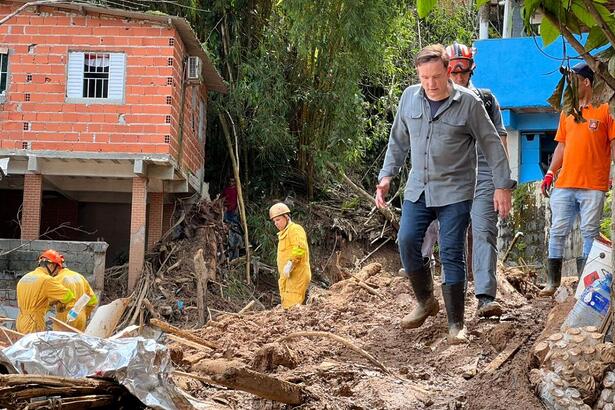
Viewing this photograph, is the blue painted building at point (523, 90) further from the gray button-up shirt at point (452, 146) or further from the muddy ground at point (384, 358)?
the gray button-up shirt at point (452, 146)

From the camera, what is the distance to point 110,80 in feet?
61.3

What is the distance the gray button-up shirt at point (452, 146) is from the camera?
708 centimetres

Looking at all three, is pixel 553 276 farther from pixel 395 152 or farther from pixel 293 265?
pixel 293 265

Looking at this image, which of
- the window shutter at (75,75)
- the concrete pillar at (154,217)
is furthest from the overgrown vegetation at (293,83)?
the window shutter at (75,75)

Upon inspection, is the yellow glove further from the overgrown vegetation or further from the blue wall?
the overgrown vegetation

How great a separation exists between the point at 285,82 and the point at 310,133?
1.46 metres

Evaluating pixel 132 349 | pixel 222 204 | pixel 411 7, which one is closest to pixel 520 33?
pixel 411 7

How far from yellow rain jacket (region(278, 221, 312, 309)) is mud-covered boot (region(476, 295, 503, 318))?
4.71m

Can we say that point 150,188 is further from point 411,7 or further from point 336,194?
point 411,7

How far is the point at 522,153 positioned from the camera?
21.6 meters

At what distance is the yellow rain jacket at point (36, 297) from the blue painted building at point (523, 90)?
440 inches

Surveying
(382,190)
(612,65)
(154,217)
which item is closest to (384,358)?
(382,190)

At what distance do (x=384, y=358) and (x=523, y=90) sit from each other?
1422 centimetres

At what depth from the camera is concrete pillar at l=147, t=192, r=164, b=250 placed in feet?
66.4
